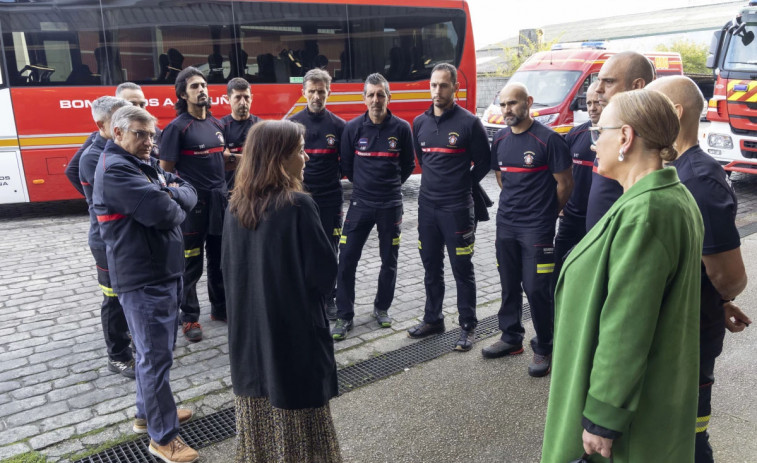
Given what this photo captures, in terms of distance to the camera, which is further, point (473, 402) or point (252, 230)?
point (473, 402)

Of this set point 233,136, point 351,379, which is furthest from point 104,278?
point 351,379

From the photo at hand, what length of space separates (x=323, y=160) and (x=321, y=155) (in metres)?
0.05

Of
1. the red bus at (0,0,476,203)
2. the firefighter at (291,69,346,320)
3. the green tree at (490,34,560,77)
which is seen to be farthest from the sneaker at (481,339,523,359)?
the green tree at (490,34,560,77)

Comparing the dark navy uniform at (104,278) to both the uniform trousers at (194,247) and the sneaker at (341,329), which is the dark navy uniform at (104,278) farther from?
the sneaker at (341,329)

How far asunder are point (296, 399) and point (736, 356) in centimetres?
361

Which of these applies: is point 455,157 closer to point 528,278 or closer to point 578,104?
point 528,278

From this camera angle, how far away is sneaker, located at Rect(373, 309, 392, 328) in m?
5.26

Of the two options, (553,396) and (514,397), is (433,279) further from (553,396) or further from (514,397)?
(553,396)

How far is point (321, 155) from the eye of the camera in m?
5.30

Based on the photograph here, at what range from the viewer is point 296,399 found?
266 centimetres

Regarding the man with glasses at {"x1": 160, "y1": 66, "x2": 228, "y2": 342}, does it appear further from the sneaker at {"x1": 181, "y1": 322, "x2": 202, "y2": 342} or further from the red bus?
the red bus

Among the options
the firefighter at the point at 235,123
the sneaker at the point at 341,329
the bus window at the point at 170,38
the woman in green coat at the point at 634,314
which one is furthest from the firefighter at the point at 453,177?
the bus window at the point at 170,38

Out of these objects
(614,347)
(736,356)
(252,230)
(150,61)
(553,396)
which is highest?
(150,61)

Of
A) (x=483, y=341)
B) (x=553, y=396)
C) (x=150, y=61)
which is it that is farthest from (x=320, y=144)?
(x=150, y=61)
